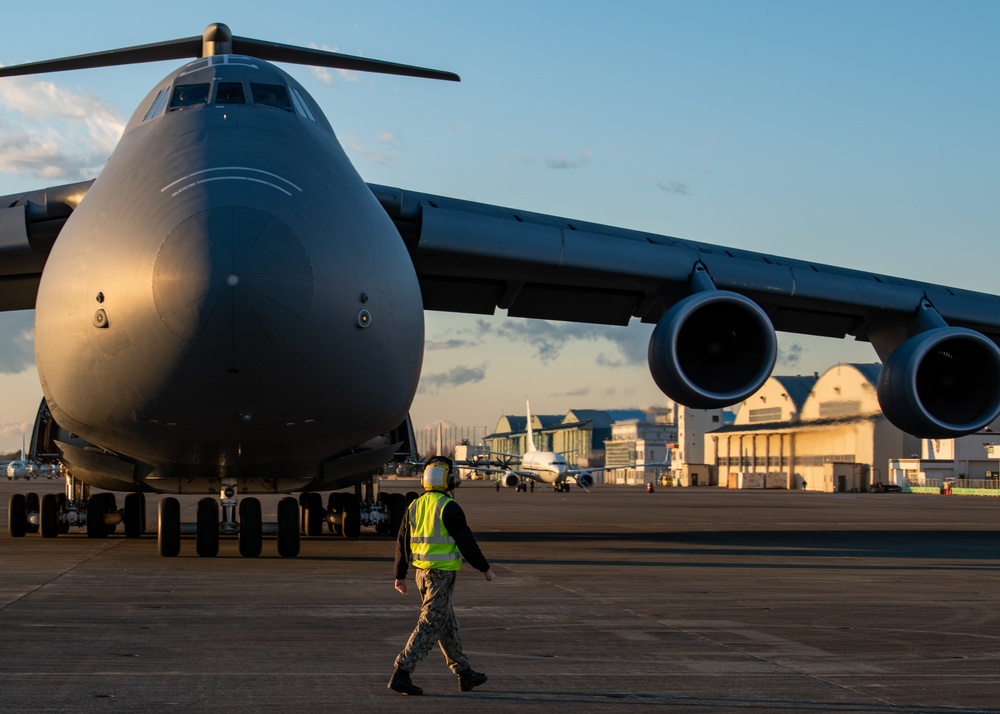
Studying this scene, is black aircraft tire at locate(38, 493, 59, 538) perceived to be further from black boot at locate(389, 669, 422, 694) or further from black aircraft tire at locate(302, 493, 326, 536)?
black boot at locate(389, 669, 422, 694)

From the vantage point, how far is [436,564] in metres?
5.73

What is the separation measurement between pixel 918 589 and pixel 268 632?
546 cm

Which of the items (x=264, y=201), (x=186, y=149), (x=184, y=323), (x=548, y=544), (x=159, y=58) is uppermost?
(x=159, y=58)

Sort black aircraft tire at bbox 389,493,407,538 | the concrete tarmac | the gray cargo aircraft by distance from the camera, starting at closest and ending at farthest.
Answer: the concrete tarmac → the gray cargo aircraft → black aircraft tire at bbox 389,493,407,538

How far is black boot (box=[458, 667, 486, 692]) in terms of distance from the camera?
17.4 ft

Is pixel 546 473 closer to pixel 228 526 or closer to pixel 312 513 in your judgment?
pixel 312 513

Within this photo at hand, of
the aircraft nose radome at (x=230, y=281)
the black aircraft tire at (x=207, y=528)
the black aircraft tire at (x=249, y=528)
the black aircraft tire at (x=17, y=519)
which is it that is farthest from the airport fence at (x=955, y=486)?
the aircraft nose radome at (x=230, y=281)

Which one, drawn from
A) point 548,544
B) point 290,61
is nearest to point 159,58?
point 290,61

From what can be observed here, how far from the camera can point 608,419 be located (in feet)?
495

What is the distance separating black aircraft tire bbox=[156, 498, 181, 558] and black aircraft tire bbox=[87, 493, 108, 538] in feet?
11.7

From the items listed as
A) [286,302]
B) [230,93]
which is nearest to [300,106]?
[230,93]

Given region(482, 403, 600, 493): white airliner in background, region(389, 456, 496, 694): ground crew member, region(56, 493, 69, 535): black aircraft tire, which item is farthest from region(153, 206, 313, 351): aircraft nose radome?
region(482, 403, 600, 493): white airliner in background

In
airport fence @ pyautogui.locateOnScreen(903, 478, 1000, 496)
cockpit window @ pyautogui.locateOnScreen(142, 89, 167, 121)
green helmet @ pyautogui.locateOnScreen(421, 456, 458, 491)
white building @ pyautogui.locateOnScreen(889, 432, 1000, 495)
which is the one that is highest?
cockpit window @ pyautogui.locateOnScreen(142, 89, 167, 121)

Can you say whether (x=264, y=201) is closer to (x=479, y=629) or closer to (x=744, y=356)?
(x=479, y=629)
